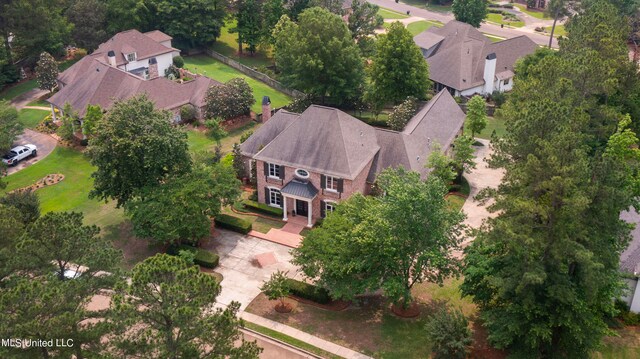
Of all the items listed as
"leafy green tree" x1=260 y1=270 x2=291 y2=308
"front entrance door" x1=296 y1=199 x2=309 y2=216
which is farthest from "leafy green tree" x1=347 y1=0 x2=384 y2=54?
"leafy green tree" x1=260 y1=270 x2=291 y2=308

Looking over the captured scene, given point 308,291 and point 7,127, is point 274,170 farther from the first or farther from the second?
point 7,127

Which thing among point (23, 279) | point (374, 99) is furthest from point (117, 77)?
point (23, 279)

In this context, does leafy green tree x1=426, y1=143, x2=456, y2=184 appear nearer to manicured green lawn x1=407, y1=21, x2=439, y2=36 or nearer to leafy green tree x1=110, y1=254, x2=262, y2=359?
leafy green tree x1=110, y1=254, x2=262, y2=359

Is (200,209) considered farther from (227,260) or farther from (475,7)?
(475,7)

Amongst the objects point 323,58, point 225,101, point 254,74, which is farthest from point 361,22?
point 225,101

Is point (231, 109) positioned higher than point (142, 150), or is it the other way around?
point (142, 150)

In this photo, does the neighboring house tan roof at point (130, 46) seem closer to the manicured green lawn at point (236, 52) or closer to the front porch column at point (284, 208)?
the manicured green lawn at point (236, 52)
